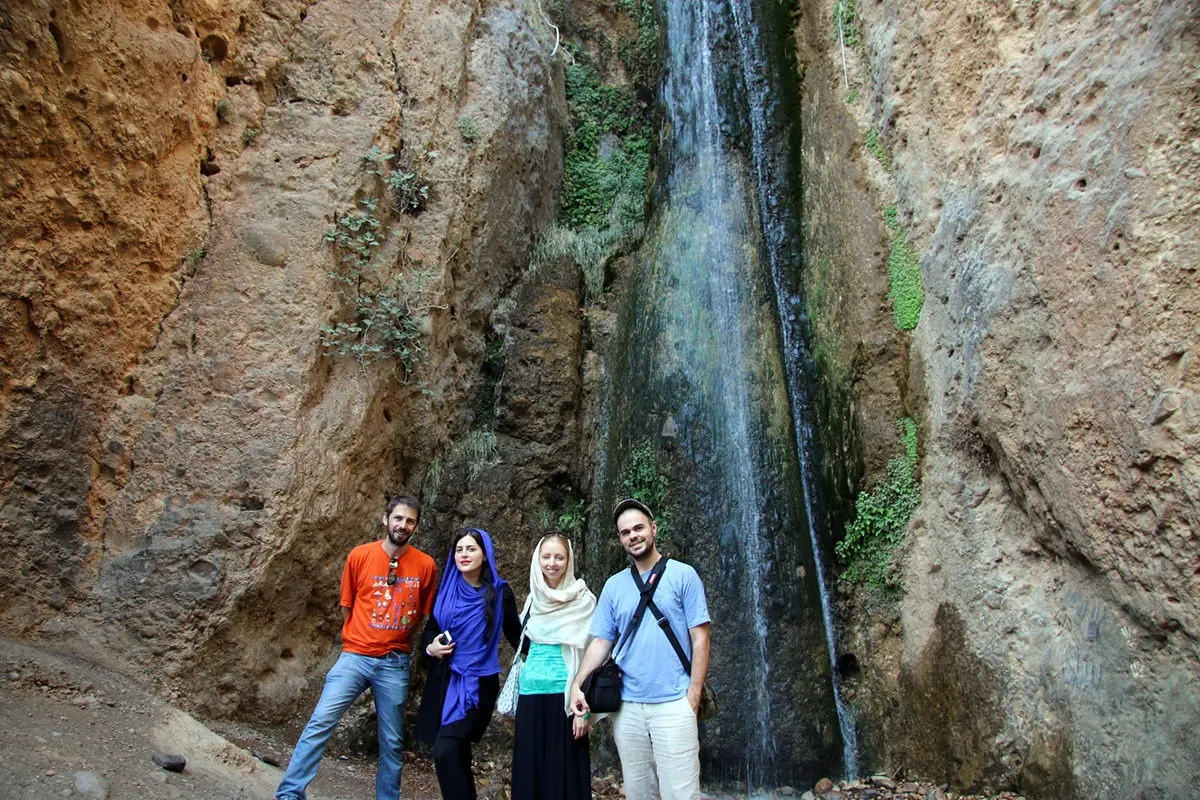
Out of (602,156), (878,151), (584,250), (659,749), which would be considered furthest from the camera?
(602,156)

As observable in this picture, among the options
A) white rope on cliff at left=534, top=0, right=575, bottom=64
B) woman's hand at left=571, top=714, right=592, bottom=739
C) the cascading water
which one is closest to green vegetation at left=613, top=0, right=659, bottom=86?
white rope on cliff at left=534, top=0, right=575, bottom=64

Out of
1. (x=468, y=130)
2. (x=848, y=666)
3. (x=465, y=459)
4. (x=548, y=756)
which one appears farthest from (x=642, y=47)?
(x=548, y=756)

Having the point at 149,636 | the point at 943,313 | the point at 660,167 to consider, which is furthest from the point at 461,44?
the point at 149,636

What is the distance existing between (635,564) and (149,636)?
3606 millimetres

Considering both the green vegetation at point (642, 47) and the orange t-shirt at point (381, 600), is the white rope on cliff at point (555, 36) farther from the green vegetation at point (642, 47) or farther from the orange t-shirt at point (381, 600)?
the orange t-shirt at point (381, 600)

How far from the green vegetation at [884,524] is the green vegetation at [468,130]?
4.87 m

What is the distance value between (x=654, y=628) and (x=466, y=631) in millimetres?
1145

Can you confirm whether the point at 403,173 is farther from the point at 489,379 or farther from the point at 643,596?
the point at 643,596

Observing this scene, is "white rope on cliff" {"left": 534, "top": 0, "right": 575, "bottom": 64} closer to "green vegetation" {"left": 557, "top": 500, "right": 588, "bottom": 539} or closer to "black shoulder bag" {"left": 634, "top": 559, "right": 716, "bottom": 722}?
"green vegetation" {"left": 557, "top": 500, "right": 588, "bottom": 539}

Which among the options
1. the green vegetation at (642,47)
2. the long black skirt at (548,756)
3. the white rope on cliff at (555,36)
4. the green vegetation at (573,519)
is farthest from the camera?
the green vegetation at (642,47)

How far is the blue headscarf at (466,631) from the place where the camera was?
4234 millimetres

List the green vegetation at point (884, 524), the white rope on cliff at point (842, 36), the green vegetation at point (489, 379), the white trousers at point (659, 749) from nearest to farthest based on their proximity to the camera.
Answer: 1. the white trousers at point (659, 749)
2. the green vegetation at point (884, 524)
3. the green vegetation at point (489, 379)
4. the white rope on cliff at point (842, 36)

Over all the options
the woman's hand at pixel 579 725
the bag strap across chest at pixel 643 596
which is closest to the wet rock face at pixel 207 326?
the woman's hand at pixel 579 725

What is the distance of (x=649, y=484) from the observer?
7.16 m
